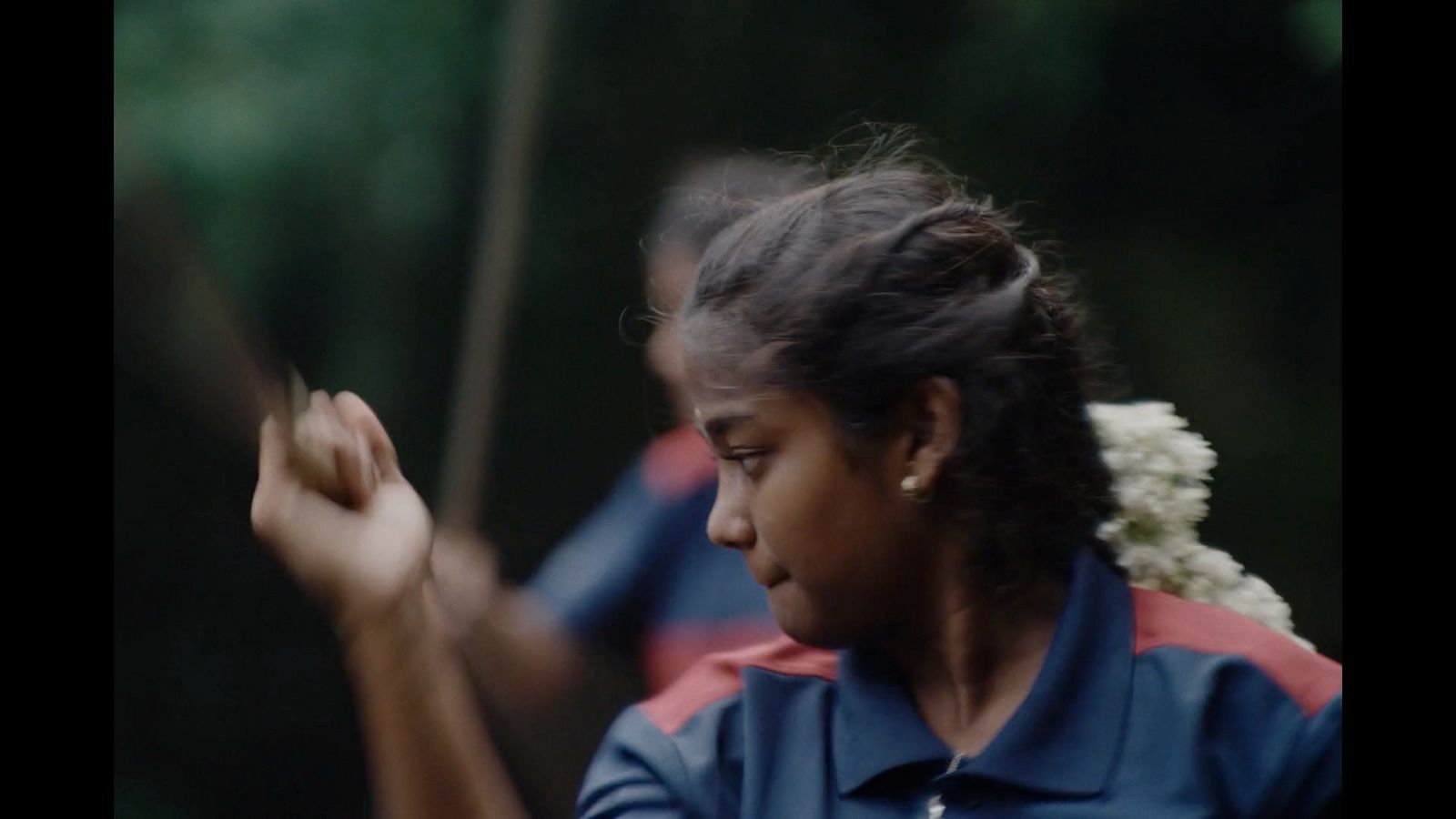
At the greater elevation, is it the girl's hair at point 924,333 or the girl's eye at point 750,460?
the girl's hair at point 924,333

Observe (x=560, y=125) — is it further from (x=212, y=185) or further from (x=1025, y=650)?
(x=1025, y=650)

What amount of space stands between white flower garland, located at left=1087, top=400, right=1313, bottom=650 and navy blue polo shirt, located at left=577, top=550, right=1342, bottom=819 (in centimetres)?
14

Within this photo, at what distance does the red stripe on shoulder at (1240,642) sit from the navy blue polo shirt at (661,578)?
1.82ft

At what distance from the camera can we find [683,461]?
72.7 inches

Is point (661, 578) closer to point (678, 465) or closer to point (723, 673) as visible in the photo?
point (678, 465)

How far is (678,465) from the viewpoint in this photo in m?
1.86

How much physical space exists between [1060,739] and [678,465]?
79 centimetres

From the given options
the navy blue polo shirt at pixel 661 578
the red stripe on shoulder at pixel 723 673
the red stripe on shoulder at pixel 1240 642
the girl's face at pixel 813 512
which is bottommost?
the navy blue polo shirt at pixel 661 578

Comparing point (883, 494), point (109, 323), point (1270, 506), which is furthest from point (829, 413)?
point (1270, 506)

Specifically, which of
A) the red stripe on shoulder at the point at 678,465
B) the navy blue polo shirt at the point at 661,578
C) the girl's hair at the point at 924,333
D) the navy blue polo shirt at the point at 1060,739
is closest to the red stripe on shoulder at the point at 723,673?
the navy blue polo shirt at the point at 1060,739

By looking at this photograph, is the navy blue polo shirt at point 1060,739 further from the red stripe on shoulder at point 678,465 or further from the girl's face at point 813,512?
the red stripe on shoulder at point 678,465

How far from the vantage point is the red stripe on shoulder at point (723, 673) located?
1.19 meters

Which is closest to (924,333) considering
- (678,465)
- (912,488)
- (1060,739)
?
(912,488)

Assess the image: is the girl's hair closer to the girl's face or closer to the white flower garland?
the girl's face
